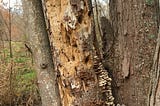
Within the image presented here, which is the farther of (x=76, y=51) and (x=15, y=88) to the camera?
(x=15, y=88)

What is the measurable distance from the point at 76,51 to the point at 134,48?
514 millimetres

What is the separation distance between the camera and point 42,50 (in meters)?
3.14

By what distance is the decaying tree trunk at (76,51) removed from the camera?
261 centimetres

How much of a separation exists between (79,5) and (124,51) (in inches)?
23.2

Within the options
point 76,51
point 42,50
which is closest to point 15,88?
point 42,50

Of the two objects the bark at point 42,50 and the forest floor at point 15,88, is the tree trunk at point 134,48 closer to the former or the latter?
the bark at point 42,50

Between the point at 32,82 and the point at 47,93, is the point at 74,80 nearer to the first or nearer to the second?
the point at 47,93

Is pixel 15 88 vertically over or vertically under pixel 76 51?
under

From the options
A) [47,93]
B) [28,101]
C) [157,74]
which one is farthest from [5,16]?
[157,74]

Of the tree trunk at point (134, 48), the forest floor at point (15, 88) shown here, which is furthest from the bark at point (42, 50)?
the forest floor at point (15, 88)

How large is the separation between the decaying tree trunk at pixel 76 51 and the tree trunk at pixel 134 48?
246 millimetres

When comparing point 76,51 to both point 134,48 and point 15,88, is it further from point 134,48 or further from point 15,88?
point 15,88

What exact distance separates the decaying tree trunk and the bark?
437 mm

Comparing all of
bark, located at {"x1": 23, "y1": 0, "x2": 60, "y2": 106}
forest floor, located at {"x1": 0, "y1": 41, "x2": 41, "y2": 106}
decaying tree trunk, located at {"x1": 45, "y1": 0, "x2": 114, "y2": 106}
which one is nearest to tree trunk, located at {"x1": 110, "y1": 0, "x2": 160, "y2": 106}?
decaying tree trunk, located at {"x1": 45, "y1": 0, "x2": 114, "y2": 106}
